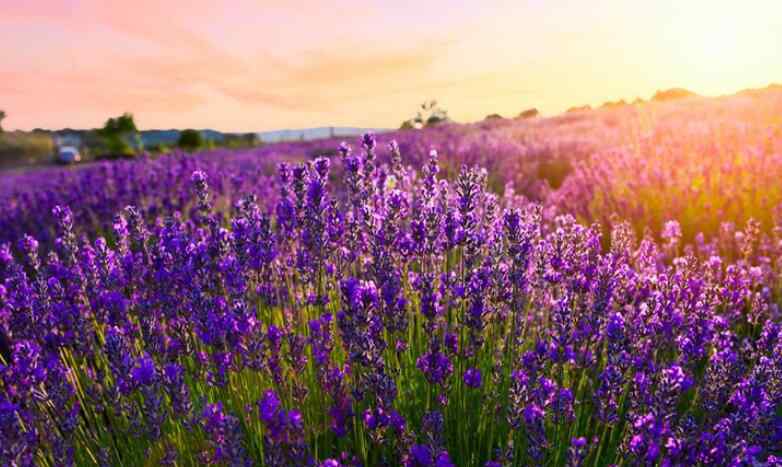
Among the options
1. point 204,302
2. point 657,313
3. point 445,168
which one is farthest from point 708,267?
point 445,168

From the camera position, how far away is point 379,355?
1825mm

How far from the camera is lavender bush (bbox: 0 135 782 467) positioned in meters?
1.70

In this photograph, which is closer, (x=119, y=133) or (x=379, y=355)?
(x=379, y=355)

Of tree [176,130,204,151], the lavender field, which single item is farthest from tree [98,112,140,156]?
the lavender field

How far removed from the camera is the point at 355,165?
2.30 meters

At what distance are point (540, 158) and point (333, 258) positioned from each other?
7.50 meters

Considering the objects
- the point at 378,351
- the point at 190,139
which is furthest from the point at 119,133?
the point at 378,351

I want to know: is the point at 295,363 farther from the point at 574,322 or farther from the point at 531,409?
the point at 574,322

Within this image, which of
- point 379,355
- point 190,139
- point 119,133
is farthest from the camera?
point 190,139

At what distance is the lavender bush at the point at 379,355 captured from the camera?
170 centimetres

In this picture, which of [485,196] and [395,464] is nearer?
[395,464]

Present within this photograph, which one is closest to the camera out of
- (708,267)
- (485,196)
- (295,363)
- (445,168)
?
(295,363)

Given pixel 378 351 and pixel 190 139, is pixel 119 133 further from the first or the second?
pixel 378 351

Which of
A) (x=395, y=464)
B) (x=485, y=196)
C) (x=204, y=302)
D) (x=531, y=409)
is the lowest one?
(x=395, y=464)
